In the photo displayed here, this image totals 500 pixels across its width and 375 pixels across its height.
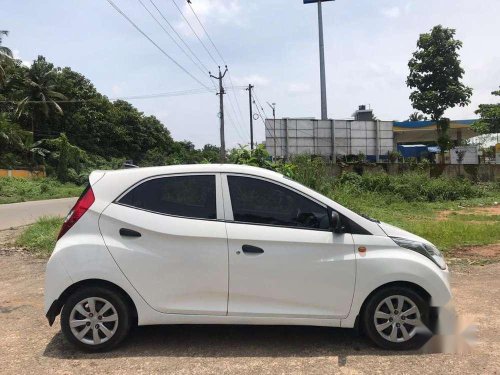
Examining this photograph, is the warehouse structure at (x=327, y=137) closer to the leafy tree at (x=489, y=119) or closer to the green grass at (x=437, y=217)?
the green grass at (x=437, y=217)

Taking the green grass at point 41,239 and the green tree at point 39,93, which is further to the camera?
the green tree at point 39,93

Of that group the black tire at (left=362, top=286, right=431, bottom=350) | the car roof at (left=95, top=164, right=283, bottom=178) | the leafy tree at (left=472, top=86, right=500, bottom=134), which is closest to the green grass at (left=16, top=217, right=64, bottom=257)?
the car roof at (left=95, top=164, right=283, bottom=178)

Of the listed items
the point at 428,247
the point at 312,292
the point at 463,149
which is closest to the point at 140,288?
the point at 312,292

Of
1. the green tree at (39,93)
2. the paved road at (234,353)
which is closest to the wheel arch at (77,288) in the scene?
the paved road at (234,353)

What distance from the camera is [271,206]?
4492mm

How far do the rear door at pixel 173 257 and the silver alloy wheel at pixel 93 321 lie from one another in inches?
13.8

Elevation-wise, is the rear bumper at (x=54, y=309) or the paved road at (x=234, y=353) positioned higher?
the rear bumper at (x=54, y=309)

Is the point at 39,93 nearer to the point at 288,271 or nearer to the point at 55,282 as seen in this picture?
the point at 55,282

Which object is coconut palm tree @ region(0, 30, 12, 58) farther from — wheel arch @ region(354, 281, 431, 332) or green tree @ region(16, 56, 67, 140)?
wheel arch @ region(354, 281, 431, 332)

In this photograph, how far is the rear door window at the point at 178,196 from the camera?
443cm

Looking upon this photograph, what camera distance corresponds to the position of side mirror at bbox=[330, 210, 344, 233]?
171 inches

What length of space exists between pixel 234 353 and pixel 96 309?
51.1 inches

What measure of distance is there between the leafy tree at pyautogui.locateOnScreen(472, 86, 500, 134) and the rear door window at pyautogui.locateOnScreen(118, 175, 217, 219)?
32.8 metres

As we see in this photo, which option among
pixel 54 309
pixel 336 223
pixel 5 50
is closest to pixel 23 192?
pixel 5 50
